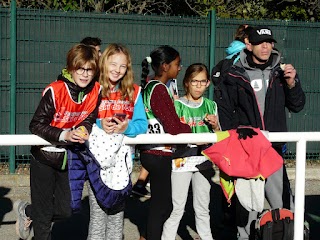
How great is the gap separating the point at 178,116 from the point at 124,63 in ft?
2.70

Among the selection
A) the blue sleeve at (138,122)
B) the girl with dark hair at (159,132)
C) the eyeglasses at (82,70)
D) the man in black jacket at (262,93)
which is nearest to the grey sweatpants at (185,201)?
the girl with dark hair at (159,132)

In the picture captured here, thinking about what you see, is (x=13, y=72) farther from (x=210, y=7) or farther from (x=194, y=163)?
(x=210, y=7)

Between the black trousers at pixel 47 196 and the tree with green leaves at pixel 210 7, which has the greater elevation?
the tree with green leaves at pixel 210 7

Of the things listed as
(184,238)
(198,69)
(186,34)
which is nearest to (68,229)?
(184,238)

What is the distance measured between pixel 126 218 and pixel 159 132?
230 cm

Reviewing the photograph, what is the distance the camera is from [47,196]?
219 inches

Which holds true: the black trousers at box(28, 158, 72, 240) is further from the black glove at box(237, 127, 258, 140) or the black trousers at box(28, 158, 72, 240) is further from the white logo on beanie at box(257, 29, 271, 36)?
the white logo on beanie at box(257, 29, 271, 36)

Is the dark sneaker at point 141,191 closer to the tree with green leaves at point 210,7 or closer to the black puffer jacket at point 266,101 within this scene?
the black puffer jacket at point 266,101

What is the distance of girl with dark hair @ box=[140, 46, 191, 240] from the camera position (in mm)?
5801

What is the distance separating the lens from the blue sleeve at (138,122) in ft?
16.8

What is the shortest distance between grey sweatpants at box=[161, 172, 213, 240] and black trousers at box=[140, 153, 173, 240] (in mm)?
213

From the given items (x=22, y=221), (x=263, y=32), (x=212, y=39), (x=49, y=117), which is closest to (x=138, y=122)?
(x=49, y=117)

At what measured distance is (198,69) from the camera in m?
6.41

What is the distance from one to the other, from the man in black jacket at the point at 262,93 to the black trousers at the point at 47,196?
142cm
